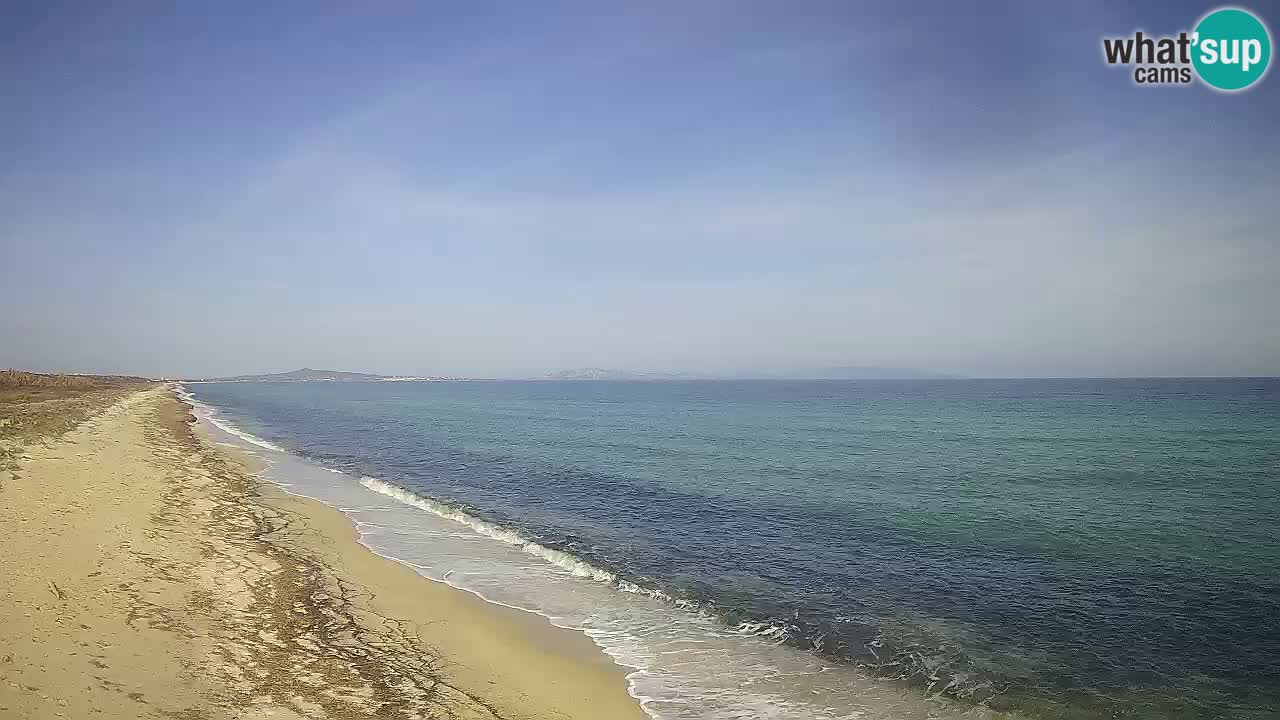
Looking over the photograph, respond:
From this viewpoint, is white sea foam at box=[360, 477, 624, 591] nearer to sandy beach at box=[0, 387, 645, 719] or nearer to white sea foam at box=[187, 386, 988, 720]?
white sea foam at box=[187, 386, 988, 720]

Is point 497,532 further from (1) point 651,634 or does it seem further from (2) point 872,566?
(2) point 872,566

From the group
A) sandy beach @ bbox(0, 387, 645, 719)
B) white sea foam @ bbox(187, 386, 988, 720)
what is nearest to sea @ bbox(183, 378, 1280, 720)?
white sea foam @ bbox(187, 386, 988, 720)

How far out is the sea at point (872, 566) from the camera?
966 centimetres

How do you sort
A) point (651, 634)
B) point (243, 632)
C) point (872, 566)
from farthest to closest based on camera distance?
point (872, 566), point (651, 634), point (243, 632)

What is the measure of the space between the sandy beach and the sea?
1.16 metres

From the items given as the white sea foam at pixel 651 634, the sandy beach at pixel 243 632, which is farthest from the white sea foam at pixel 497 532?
the sandy beach at pixel 243 632

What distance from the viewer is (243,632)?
9609 mm

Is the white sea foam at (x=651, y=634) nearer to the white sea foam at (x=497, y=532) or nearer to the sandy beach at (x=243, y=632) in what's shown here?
the white sea foam at (x=497, y=532)

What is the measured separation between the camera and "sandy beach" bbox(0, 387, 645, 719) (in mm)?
7566

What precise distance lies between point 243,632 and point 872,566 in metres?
13.3

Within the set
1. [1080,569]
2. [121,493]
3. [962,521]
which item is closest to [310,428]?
[121,493]

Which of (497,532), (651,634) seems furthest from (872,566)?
(497,532)

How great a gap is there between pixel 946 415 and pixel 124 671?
7650 centimetres

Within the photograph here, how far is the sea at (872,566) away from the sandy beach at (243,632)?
116cm
